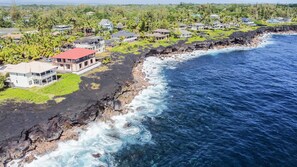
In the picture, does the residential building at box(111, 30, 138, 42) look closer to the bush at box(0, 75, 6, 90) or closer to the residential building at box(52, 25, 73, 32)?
the residential building at box(52, 25, 73, 32)

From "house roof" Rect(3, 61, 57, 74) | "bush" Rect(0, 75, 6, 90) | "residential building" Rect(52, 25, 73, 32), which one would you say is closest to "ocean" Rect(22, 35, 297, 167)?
"house roof" Rect(3, 61, 57, 74)

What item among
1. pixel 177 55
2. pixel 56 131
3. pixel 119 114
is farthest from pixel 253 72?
pixel 56 131

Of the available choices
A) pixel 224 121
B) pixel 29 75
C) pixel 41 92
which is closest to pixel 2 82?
pixel 29 75

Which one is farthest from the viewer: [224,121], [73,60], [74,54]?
[74,54]

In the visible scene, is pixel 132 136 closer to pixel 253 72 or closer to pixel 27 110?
pixel 27 110

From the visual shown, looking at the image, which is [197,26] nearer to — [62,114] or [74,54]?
[74,54]

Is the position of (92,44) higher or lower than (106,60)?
higher

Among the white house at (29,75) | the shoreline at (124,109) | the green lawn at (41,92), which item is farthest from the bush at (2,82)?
the shoreline at (124,109)

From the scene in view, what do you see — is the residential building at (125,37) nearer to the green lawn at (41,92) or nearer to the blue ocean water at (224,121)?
the blue ocean water at (224,121)
